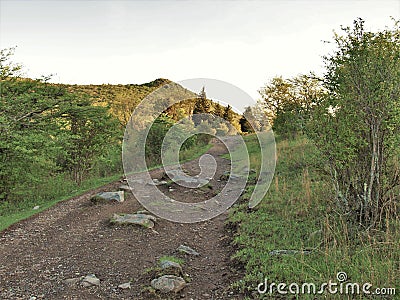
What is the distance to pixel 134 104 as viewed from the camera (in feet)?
70.0

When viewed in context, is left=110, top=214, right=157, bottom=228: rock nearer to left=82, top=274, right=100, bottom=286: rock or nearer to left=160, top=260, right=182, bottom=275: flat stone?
left=160, top=260, right=182, bottom=275: flat stone

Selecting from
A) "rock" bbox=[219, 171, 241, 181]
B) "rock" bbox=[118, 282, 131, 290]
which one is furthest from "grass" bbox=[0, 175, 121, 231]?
"rock" bbox=[219, 171, 241, 181]

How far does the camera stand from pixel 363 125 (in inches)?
197

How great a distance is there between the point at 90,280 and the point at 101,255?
0.94 metres

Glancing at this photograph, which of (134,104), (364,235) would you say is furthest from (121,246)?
(134,104)

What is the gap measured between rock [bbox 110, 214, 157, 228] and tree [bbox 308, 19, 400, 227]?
3.61m

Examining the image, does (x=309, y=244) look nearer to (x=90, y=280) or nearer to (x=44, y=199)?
(x=90, y=280)

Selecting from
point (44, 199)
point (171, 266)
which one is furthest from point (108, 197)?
point (171, 266)

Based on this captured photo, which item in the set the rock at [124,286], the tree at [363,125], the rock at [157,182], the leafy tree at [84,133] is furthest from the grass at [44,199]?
the tree at [363,125]

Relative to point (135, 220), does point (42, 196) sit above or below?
above

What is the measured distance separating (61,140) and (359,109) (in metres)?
8.05

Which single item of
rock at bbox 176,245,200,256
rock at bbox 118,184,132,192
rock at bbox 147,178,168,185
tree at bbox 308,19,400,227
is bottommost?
rock at bbox 176,245,200,256

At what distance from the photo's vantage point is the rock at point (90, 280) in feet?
14.5

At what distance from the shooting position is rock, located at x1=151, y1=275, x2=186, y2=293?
420 cm
